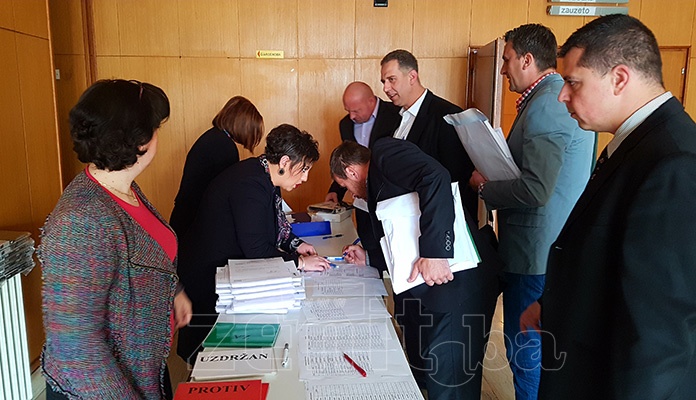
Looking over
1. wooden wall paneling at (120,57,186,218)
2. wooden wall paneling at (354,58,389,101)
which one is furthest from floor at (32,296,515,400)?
wooden wall paneling at (354,58,389,101)

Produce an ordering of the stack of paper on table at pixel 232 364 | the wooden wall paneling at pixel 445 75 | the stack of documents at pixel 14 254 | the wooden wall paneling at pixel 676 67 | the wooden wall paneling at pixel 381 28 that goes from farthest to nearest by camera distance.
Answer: the wooden wall paneling at pixel 676 67, the wooden wall paneling at pixel 445 75, the wooden wall paneling at pixel 381 28, the stack of documents at pixel 14 254, the stack of paper on table at pixel 232 364

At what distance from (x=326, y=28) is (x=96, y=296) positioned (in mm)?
3690

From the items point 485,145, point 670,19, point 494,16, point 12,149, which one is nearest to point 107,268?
point 485,145

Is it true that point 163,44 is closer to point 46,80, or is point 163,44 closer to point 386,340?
point 46,80

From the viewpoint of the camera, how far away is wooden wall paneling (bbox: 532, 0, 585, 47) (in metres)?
4.29

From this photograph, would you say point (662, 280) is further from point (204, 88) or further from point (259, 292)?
point (204, 88)

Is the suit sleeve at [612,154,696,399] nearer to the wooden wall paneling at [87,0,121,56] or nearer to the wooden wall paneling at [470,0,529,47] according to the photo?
the wooden wall paneling at [470,0,529,47]

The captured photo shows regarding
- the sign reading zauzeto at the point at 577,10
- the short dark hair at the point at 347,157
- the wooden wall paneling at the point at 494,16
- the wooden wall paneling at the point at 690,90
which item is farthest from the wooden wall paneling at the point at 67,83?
the wooden wall paneling at the point at 690,90

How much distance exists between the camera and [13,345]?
7.06 ft

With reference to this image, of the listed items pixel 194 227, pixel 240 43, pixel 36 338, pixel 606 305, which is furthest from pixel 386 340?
pixel 240 43

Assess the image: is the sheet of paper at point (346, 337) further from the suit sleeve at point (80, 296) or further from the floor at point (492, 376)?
the floor at point (492, 376)

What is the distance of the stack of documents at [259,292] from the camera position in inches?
62.7

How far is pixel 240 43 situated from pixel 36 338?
2.77m

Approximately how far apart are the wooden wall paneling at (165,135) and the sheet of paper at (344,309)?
3048mm
